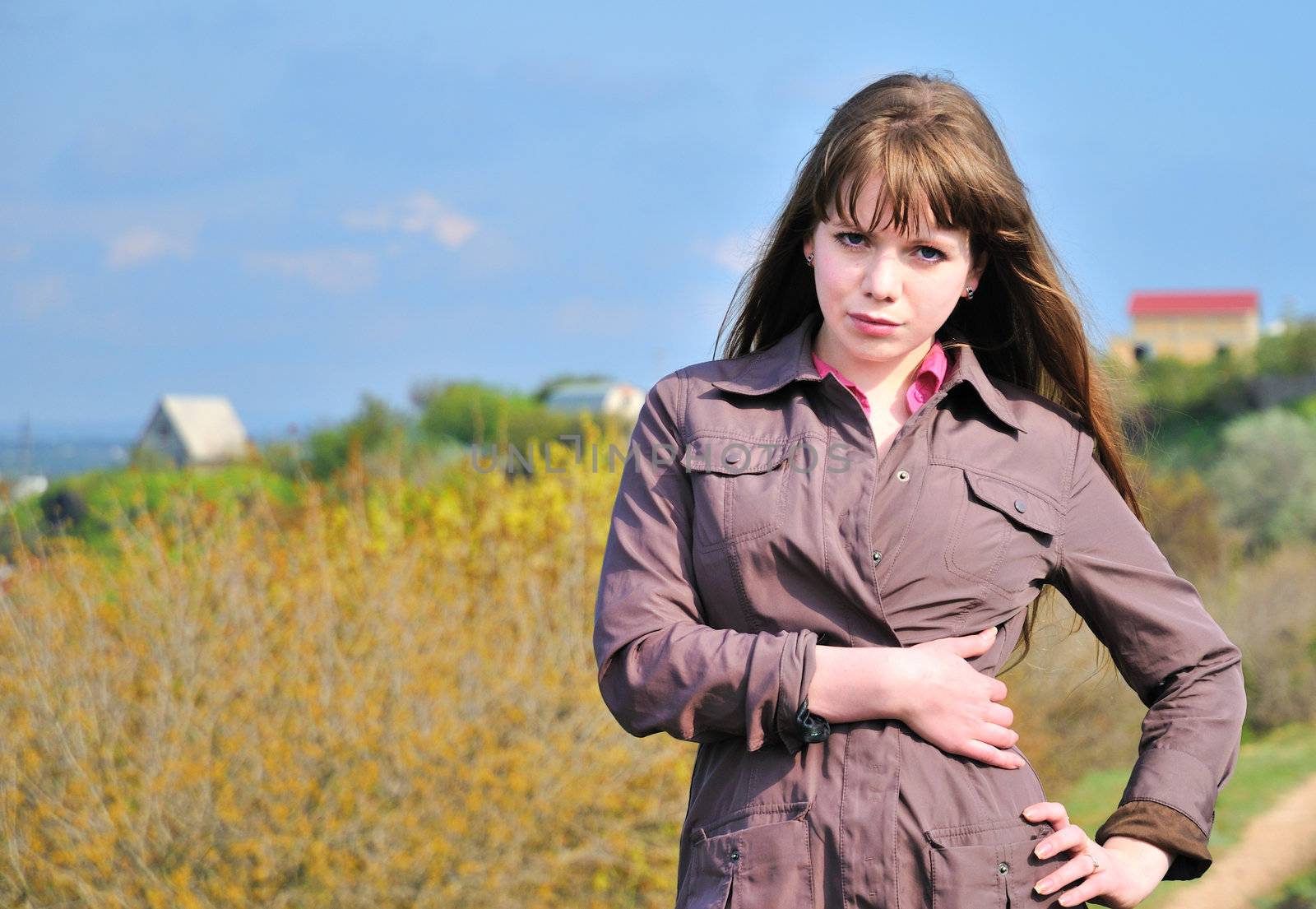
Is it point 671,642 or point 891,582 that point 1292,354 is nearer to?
point 891,582

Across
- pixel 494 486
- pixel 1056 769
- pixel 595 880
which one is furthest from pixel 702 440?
pixel 1056 769

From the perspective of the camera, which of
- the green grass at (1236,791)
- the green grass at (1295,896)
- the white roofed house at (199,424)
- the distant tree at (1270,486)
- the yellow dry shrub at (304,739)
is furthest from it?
the distant tree at (1270,486)

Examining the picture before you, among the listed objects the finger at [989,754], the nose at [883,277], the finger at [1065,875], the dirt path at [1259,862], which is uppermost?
the nose at [883,277]

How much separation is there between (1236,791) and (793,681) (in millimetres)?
8348

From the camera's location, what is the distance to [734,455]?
172 centimetres

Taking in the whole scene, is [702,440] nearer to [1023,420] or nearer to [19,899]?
[1023,420]

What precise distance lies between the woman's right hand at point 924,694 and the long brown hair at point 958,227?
0.41 metres

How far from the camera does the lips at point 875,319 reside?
1752 millimetres

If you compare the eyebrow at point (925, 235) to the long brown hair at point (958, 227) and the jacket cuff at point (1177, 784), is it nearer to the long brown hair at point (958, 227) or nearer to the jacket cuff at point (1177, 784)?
the long brown hair at point (958, 227)

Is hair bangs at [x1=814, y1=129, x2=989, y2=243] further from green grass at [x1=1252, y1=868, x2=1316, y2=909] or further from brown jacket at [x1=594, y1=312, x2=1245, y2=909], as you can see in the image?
green grass at [x1=1252, y1=868, x2=1316, y2=909]

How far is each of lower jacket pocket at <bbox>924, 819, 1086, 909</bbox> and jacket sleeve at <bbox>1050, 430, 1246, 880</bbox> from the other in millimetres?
159

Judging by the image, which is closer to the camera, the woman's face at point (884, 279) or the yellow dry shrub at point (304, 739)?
the woman's face at point (884, 279)

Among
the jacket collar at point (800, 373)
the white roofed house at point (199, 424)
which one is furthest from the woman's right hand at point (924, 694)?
the white roofed house at point (199, 424)

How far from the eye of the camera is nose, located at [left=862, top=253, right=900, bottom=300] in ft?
5.64
